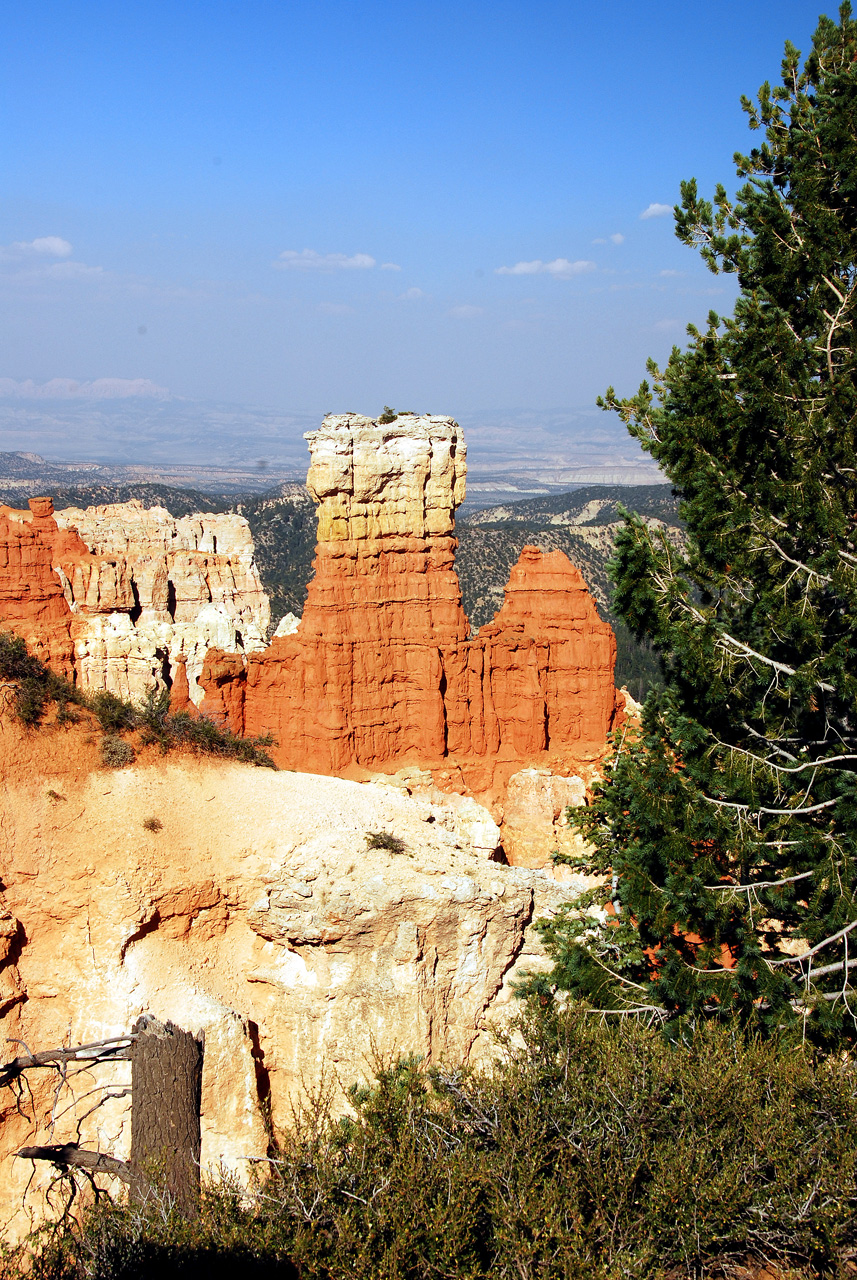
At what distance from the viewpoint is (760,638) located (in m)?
12.8

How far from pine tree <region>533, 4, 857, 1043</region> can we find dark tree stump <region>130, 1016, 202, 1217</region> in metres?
5.53

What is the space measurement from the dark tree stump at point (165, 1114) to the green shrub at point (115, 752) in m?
4.72

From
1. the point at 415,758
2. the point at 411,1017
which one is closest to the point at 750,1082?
the point at 411,1017

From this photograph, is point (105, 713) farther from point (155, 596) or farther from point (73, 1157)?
point (155, 596)

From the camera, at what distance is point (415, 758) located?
34969 millimetres

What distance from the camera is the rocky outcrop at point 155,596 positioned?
1453 inches

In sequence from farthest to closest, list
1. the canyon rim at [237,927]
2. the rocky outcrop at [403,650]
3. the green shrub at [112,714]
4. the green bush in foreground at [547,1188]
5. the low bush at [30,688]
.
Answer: the rocky outcrop at [403,650] → the green shrub at [112,714] → the low bush at [30,688] → the canyon rim at [237,927] → the green bush in foreground at [547,1188]

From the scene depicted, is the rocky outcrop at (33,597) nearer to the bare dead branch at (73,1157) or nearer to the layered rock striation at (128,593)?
the layered rock striation at (128,593)

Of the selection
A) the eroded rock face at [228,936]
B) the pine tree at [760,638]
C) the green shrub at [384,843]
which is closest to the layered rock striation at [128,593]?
the eroded rock face at [228,936]

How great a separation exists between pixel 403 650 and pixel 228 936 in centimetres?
2279

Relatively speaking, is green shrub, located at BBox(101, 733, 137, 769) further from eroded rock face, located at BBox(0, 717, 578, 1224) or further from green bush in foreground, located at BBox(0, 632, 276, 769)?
eroded rock face, located at BBox(0, 717, 578, 1224)

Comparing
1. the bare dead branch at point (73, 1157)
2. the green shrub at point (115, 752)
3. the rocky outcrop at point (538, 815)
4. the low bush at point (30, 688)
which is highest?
the low bush at point (30, 688)

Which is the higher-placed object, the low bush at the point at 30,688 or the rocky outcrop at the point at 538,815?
the low bush at the point at 30,688

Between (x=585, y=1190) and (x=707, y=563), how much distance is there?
8236 mm
